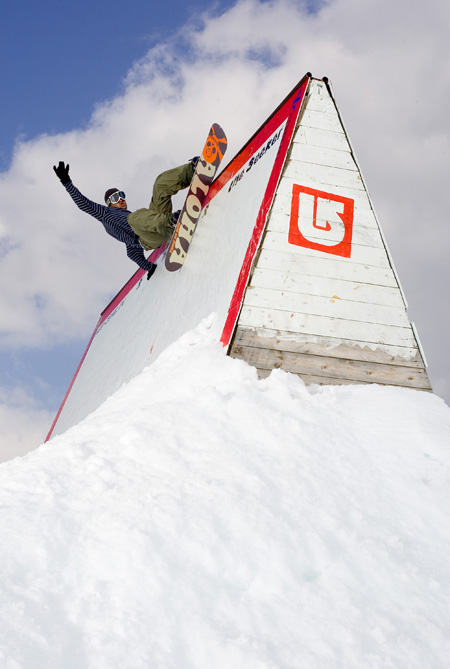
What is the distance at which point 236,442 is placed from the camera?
9.82 ft

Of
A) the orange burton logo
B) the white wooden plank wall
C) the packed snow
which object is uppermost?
the orange burton logo

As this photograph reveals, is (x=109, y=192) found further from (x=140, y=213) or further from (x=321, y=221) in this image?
(x=321, y=221)

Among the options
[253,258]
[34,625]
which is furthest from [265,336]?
[34,625]

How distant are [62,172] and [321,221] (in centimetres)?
438

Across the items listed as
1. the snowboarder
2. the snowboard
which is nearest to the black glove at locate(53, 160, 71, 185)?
the snowboarder

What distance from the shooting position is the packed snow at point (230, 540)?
1.83 meters

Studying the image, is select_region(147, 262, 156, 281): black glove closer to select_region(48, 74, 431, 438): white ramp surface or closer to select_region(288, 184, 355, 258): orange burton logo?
select_region(48, 74, 431, 438): white ramp surface

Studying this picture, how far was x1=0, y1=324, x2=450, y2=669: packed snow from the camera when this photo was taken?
1.83m

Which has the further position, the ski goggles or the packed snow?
the ski goggles

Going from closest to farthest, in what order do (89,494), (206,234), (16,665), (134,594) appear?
(16,665)
(134,594)
(89,494)
(206,234)

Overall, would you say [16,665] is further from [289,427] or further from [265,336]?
[265,336]

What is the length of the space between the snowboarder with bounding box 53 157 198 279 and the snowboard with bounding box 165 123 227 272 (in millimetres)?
243

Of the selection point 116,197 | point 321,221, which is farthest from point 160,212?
point 321,221

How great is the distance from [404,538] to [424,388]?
193cm
